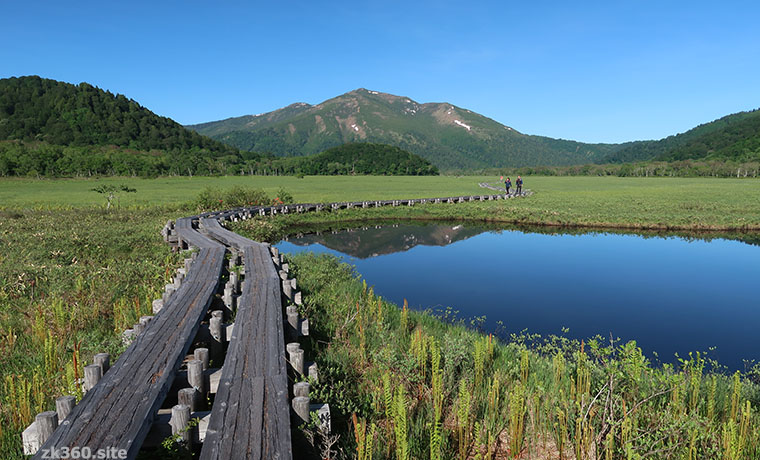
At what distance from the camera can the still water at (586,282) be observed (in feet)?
34.9

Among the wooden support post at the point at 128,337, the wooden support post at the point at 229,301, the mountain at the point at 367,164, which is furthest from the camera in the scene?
the mountain at the point at 367,164

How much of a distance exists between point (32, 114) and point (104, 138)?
1578 inches

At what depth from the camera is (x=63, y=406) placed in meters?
3.65

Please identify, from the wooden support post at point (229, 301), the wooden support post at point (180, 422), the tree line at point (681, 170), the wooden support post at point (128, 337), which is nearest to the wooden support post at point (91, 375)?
the wooden support post at point (180, 422)

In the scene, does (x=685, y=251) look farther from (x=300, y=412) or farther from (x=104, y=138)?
(x=104, y=138)

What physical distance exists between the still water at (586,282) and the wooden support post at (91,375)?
9.21m

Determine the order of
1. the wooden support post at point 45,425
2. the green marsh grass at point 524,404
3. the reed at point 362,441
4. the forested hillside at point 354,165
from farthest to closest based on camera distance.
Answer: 1. the forested hillside at point 354,165
2. the green marsh grass at point 524,404
3. the reed at point 362,441
4. the wooden support post at point 45,425

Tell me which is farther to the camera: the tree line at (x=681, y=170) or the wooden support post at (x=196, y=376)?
the tree line at (x=681, y=170)

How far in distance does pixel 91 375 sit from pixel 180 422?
53.3 inches

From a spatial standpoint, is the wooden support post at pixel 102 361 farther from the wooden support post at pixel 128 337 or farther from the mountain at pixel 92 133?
the mountain at pixel 92 133

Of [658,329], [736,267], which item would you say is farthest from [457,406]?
[736,267]

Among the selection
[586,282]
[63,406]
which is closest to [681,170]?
[586,282]

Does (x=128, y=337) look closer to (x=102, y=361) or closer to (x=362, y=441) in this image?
(x=102, y=361)

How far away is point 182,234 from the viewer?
56.5 ft
